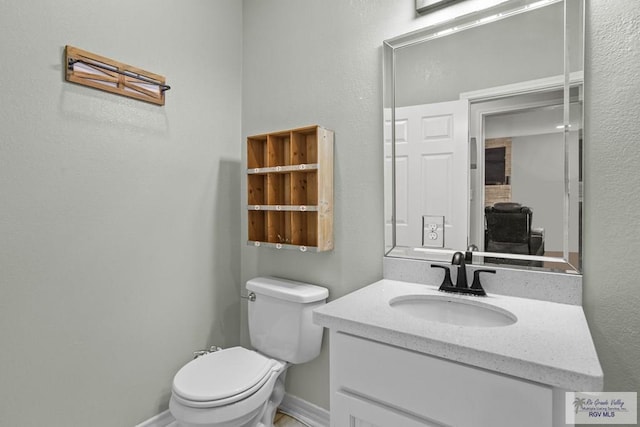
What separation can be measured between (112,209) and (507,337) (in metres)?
1.64

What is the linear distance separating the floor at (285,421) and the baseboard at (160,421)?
54 cm

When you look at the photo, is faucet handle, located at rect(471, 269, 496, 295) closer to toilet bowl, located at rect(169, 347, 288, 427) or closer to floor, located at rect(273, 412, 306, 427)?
toilet bowl, located at rect(169, 347, 288, 427)

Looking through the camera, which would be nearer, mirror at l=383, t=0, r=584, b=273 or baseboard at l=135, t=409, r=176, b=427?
mirror at l=383, t=0, r=584, b=273

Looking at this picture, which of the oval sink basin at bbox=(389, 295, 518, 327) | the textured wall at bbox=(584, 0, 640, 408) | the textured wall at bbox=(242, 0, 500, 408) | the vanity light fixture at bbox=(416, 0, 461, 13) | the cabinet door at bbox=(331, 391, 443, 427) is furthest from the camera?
the textured wall at bbox=(242, 0, 500, 408)

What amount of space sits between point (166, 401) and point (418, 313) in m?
1.41

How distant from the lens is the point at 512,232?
129 centimetres

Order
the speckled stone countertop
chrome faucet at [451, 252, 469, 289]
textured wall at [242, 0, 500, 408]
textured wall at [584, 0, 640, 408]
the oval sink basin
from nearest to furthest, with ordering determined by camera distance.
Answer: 1. the speckled stone countertop
2. textured wall at [584, 0, 640, 408]
3. the oval sink basin
4. chrome faucet at [451, 252, 469, 289]
5. textured wall at [242, 0, 500, 408]

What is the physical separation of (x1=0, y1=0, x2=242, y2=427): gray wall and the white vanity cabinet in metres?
1.12

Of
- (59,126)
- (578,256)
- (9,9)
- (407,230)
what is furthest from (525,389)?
(9,9)

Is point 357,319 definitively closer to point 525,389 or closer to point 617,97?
point 525,389

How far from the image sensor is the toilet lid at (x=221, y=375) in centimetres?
132

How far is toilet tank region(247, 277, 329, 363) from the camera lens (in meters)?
1.62

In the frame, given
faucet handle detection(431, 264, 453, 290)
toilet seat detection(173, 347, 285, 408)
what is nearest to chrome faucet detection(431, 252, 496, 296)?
faucet handle detection(431, 264, 453, 290)

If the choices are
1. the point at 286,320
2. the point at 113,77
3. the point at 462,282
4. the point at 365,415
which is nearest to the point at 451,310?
the point at 462,282
